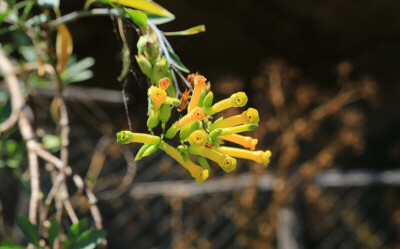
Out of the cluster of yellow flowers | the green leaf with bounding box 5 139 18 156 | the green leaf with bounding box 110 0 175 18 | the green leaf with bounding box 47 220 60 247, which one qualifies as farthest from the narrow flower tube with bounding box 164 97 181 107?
the green leaf with bounding box 5 139 18 156

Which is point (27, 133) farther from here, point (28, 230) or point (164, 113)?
point (164, 113)

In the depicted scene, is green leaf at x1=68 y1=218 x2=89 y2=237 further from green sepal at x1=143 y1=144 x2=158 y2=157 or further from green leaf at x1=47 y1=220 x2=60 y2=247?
green sepal at x1=143 y1=144 x2=158 y2=157

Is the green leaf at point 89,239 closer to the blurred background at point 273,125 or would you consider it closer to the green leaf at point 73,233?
the green leaf at point 73,233

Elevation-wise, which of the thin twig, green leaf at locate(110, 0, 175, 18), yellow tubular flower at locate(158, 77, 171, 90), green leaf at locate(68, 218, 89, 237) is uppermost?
green leaf at locate(110, 0, 175, 18)

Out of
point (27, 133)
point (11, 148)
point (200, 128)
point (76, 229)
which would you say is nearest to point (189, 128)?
point (200, 128)

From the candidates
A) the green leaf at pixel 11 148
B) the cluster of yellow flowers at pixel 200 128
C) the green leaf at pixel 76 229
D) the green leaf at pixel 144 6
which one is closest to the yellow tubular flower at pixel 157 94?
the cluster of yellow flowers at pixel 200 128

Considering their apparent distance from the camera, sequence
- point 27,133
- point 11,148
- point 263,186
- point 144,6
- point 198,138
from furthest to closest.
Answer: point 263,186
point 11,148
point 27,133
point 144,6
point 198,138

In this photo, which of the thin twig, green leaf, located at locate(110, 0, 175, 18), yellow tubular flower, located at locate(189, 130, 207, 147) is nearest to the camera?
yellow tubular flower, located at locate(189, 130, 207, 147)

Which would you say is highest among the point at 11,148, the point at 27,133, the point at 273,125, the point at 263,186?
the point at 27,133
